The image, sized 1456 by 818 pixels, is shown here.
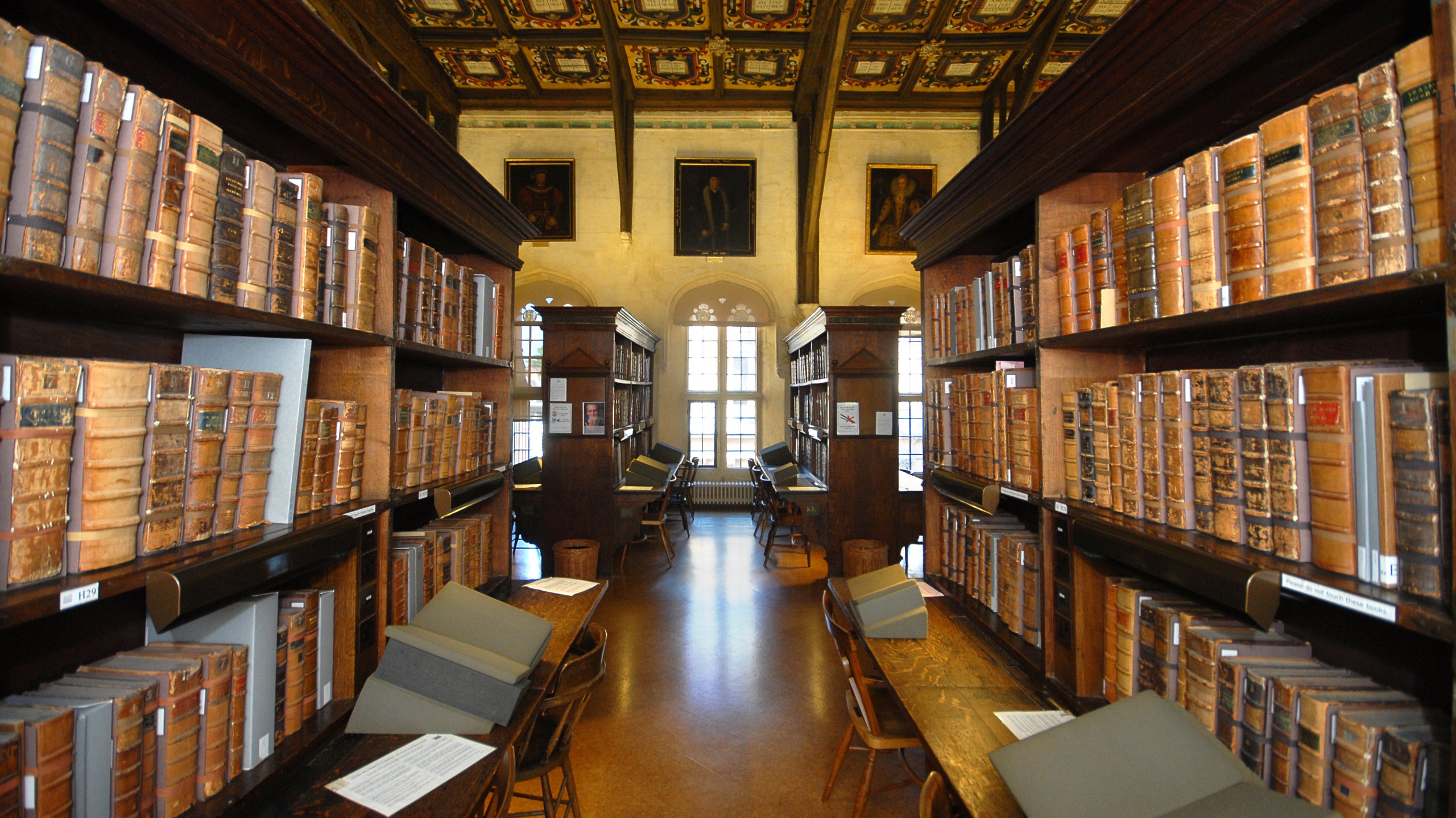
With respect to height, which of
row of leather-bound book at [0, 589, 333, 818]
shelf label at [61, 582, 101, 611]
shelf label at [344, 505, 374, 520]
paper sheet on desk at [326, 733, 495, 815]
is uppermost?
shelf label at [344, 505, 374, 520]

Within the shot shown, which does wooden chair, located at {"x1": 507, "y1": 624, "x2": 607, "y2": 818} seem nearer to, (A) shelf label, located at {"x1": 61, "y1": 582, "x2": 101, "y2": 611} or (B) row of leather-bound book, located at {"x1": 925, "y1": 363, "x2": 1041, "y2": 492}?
(A) shelf label, located at {"x1": 61, "y1": 582, "x2": 101, "y2": 611}

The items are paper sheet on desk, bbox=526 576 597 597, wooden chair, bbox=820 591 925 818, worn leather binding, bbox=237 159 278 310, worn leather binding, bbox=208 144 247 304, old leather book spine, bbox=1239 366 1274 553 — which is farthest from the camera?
paper sheet on desk, bbox=526 576 597 597

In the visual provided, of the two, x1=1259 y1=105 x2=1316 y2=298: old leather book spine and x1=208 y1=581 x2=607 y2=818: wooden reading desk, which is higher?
x1=1259 y1=105 x2=1316 y2=298: old leather book spine

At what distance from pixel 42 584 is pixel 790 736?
9.75 ft

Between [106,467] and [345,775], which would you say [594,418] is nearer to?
[345,775]

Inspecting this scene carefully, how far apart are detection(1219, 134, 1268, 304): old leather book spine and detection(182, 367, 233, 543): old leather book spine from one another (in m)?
2.35

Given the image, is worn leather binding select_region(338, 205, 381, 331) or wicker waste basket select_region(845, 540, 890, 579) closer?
worn leather binding select_region(338, 205, 381, 331)

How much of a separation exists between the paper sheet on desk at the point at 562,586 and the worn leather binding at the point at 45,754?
1.93 metres

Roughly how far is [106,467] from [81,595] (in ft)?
0.80

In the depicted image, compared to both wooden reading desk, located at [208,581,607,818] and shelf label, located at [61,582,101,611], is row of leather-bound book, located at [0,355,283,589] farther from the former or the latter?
wooden reading desk, located at [208,581,607,818]

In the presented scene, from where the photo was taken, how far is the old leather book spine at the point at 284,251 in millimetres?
1640

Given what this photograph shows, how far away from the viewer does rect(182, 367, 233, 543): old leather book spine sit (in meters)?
1.39

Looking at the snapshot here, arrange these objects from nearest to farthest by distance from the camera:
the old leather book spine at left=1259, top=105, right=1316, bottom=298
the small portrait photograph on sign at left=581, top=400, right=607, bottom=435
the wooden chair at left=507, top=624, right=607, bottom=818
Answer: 1. the old leather book spine at left=1259, top=105, right=1316, bottom=298
2. the wooden chair at left=507, top=624, right=607, bottom=818
3. the small portrait photograph on sign at left=581, top=400, right=607, bottom=435

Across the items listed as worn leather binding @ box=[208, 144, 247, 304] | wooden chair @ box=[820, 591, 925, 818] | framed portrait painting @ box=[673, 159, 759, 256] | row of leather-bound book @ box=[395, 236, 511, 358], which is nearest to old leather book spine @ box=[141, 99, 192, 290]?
worn leather binding @ box=[208, 144, 247, 304]
